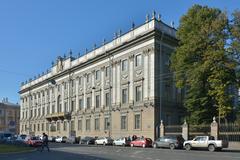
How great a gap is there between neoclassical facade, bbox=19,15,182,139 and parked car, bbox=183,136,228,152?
14.5 metres

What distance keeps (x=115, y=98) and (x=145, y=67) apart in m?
9.76

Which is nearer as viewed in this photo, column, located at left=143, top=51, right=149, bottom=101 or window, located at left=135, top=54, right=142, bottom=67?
column, located at left=143, top=51, right=149, bottom=101

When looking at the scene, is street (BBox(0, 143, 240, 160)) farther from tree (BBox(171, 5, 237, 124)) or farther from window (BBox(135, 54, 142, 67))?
window (BBox(135, 54, 142, 67))

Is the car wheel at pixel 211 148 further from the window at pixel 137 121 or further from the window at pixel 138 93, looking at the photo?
the window at pixel 138 93

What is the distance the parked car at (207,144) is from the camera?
43250 mm

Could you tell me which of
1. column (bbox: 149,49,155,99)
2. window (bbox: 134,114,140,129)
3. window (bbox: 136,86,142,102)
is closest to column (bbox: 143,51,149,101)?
column (bbox: 149,49,155,99)

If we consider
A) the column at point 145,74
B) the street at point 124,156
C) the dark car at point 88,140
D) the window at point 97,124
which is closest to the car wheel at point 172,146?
the street at point 124,156

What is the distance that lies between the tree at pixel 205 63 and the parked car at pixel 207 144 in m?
6.67

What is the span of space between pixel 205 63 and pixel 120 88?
2133 cm

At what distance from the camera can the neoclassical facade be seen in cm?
6262

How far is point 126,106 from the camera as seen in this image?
223 feet

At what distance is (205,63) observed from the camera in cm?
5131

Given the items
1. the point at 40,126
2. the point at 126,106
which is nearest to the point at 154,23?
the point at 126,106

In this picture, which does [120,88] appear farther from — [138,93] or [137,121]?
[137,121]
